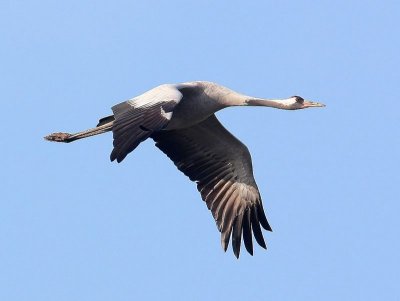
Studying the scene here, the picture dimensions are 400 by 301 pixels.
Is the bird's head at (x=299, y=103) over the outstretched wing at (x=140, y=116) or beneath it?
over

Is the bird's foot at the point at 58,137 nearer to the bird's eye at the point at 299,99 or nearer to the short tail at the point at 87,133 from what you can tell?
the short tail at the point at 87,133

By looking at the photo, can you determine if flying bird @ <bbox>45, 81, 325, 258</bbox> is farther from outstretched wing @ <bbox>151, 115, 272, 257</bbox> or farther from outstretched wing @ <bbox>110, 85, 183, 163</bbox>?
outstretched wing @ <bbox>110, 85, 183, 163</bbox>

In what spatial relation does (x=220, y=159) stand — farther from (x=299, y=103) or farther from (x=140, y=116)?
(x=140, y=116)

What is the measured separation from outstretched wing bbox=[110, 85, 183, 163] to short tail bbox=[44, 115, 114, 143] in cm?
151

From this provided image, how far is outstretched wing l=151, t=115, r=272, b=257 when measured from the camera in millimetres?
22750

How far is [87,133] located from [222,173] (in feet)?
8.26

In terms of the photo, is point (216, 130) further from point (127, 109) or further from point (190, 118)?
point (127, 109)

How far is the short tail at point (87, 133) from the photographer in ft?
72.3

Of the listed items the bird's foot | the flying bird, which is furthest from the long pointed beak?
the bird's foot

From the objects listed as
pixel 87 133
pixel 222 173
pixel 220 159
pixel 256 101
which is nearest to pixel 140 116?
pixel 256 101

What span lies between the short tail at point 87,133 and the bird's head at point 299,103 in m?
3.01

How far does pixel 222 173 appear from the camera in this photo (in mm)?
23125

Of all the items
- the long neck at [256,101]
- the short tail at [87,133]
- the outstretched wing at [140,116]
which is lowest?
the outstretched wing at [140,116]

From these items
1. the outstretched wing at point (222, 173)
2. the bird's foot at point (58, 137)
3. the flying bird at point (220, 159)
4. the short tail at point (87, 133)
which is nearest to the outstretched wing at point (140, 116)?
the flying bird at point (220, 159)
